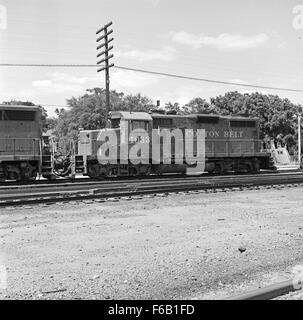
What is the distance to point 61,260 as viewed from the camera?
234 inches

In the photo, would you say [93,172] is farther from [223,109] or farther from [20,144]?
[223,109]

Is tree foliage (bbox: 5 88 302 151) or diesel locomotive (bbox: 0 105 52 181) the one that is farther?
tree foliage (bbox: 5 88 302 151)

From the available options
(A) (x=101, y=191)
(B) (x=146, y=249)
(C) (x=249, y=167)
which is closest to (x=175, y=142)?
(C) (x=249, y=167)

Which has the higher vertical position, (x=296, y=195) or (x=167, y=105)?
(x=167, y=105)

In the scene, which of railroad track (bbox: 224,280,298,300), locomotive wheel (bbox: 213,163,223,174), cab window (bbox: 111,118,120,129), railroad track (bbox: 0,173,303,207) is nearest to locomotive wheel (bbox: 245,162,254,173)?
locomotive wheel (bbox: 213,163,223,174)

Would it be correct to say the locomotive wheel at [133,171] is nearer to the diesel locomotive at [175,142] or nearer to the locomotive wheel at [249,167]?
the diesel locomotive at [175,142]

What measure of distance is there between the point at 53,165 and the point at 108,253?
43.3ft

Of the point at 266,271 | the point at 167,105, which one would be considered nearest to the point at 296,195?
the point at 266,271

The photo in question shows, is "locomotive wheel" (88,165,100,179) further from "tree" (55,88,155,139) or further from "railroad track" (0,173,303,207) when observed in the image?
"tree" (55,88,155,139)

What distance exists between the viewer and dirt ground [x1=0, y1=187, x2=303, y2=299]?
4891mm

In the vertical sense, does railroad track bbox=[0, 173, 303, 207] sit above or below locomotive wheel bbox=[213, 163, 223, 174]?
below

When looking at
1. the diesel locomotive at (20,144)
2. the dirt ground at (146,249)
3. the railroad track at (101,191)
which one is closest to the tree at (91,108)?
the diesel locomotive at (20,144)
